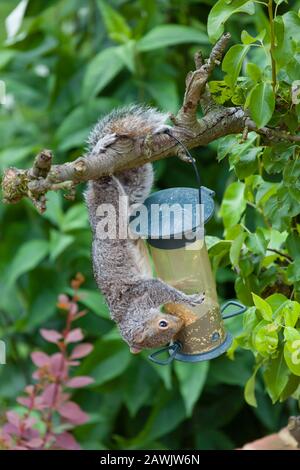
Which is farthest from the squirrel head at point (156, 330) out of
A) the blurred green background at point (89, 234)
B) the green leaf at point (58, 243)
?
the green leaf at point (58, 243)

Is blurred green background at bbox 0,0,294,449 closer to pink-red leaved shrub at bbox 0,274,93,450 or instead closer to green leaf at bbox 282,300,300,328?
pink-red leaved shrub at bbox 0,274,93,450

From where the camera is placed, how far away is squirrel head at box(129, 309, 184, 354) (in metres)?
1.17

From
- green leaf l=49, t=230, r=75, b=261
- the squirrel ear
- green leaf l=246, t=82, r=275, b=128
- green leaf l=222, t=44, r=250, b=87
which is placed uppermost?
green leaf l=222, t=44, r=250, b=87

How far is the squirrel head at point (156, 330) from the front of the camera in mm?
1174

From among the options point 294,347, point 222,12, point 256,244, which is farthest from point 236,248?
point 222,12

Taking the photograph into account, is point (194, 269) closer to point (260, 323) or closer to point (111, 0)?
point (260, 323)

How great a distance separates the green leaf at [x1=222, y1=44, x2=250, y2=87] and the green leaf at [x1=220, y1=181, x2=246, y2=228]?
0.32 metres

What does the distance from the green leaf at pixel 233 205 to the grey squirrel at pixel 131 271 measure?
180 millimetres

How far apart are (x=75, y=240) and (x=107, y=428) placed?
0.51 metres

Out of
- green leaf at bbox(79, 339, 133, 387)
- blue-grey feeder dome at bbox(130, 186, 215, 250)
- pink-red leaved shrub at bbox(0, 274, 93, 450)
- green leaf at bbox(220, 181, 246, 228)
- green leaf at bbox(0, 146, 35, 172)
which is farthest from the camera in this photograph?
Result: green leaf at bbox(0, 146, 35, 172)

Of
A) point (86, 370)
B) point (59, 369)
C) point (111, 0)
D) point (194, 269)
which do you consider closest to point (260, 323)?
point (194, 269)

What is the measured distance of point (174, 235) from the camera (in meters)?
1.14

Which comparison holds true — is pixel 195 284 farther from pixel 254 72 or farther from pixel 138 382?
pixel 138 382

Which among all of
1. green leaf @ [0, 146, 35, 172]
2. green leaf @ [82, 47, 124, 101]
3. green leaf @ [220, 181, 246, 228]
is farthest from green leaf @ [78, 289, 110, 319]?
green leaf @ [220, 181, 246, 228]
